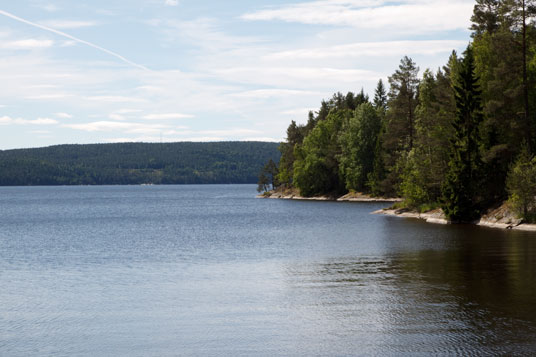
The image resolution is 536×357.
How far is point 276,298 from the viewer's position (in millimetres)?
24734

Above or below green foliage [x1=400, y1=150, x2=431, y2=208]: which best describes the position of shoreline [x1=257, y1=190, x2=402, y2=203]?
below

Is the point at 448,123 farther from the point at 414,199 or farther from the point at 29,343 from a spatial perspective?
the point at 29,343

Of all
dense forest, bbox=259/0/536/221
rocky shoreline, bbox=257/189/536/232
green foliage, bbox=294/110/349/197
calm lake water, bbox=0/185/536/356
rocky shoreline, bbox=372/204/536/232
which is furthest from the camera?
green foliage, bbox=294/110/349/197

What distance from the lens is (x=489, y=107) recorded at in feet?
197

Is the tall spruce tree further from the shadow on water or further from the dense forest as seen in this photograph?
the shadow on water

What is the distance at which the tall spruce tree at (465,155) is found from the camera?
60.6 meters

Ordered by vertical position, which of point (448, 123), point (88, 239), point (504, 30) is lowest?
point (88, 239)

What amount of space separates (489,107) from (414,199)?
2090cm

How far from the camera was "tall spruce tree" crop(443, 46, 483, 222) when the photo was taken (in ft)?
199

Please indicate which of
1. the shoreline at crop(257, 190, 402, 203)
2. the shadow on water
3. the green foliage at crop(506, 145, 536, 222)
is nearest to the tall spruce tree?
the green foliage at crop(506, 145, 536, 222)

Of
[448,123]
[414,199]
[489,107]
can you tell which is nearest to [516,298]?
[489,107]

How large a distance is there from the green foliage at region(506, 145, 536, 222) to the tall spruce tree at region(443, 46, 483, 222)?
5.94m

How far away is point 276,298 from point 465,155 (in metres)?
41.7

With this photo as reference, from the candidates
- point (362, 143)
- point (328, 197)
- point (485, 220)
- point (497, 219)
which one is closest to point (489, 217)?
point (485, 220)
